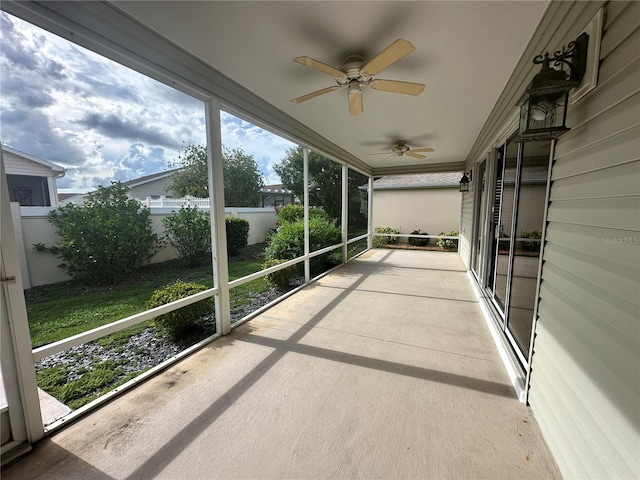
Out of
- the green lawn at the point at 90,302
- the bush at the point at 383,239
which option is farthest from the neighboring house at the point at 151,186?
the bush at the point at 383,239

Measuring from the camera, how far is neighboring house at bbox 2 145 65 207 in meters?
1.57

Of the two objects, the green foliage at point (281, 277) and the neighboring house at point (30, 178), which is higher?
the neighboring house at point (30, 178)

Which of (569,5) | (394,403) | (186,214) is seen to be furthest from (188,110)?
(394,403)

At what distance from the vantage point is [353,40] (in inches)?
81.2

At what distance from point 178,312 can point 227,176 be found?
5.55 meters

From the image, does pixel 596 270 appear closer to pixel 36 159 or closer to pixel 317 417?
pixel 317 417

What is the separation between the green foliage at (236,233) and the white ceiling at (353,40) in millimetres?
4406

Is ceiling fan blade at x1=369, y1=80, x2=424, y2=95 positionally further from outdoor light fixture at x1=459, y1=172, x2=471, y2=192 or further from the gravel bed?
outdoor light fixture at x1=459, y1=172, x2=471, y2=192

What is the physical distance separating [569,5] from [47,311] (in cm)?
457

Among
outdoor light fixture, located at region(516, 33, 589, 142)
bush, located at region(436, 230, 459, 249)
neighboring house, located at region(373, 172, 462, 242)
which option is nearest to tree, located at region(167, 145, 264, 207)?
outdoor light fixture, located at region(516, 33, 589, 142)

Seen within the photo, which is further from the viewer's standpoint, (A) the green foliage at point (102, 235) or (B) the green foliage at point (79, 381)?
(A) the green foliage at point (102, 235)

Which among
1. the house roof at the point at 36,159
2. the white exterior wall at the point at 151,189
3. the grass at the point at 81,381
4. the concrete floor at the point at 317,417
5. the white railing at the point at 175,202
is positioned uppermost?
the house roof at the point at 36,159

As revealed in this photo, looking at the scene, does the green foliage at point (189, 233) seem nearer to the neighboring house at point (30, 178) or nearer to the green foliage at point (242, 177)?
the neighboring house at point (30, 178)

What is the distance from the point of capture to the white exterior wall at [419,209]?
32.9ft
